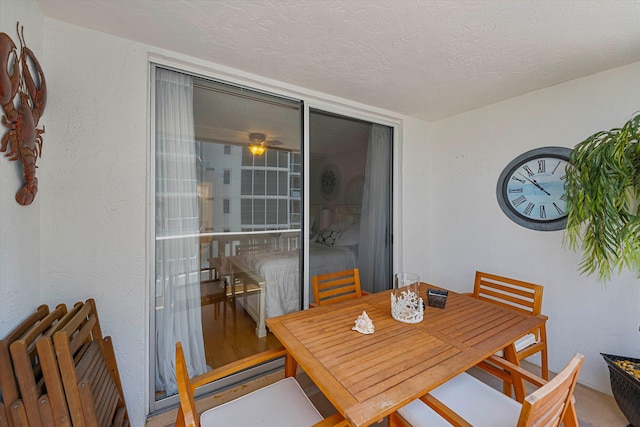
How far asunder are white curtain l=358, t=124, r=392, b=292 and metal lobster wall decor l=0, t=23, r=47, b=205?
247cm

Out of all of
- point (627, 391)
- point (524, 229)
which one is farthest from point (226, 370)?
point (524, 229)

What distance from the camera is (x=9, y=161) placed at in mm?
1115

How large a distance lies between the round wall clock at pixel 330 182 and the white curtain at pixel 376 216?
1.37ft

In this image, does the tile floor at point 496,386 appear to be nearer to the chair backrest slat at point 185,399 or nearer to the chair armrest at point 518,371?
the chair armrest at point 518,371

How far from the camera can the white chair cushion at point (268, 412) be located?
3.68 ft

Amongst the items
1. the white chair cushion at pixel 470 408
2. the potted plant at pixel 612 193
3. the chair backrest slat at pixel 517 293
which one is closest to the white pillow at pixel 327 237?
the chair backrest slat at pixel 517 293

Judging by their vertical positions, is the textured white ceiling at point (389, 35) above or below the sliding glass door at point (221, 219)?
above

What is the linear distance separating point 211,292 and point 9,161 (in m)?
1.31

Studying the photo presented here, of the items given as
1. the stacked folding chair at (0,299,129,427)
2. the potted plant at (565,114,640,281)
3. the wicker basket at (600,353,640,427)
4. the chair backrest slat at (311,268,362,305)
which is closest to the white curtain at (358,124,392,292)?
the chair backrest slat at (311,268,362,305)

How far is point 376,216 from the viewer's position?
294cm

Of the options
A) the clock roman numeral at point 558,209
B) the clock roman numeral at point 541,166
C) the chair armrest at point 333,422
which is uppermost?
the clock roman numeral at point 541,166

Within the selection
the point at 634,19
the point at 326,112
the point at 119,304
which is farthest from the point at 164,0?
the point at 634,19

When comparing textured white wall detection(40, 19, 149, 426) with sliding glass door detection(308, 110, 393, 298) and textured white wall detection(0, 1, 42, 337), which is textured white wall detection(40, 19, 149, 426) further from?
sliding glass door detection(308, 110, 393, 298)

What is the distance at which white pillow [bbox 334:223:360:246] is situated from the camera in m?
2.63
